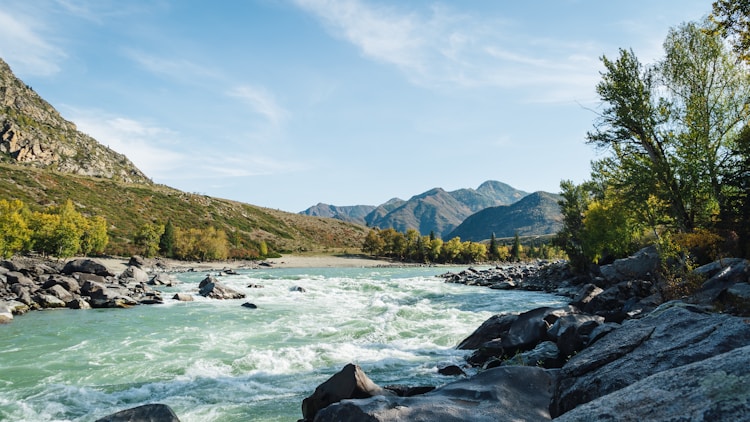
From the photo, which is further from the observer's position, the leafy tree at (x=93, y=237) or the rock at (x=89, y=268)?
the leafy tree at (x=93, y=237)

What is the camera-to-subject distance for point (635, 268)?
30297 millimetres

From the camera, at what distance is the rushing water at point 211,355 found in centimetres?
1275

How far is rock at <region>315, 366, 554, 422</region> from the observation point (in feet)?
22.3

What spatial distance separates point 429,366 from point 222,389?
25.0 ft

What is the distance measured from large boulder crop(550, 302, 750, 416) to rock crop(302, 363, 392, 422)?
383 centimetres

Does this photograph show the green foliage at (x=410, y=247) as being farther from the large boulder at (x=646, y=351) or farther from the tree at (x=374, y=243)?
the large boulder at (x=646, y=351)

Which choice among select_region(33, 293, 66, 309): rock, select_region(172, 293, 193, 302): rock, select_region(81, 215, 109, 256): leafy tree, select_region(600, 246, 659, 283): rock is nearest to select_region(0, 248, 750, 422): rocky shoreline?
select_region(600, 246, 659, 283): rock

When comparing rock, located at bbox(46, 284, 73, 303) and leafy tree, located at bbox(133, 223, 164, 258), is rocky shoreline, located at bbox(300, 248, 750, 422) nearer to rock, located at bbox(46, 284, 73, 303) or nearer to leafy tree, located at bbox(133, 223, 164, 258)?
rock, located at bbox(46, 284, 73, 303)

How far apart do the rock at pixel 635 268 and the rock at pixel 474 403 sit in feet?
79.3

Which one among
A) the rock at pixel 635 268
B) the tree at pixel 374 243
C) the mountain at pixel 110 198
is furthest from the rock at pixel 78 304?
the tree at pixel 374 243

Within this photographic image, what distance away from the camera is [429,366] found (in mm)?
15805

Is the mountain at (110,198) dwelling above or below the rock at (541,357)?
above

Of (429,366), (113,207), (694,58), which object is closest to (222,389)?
(429,366)

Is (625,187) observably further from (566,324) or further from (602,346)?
(602,346)
